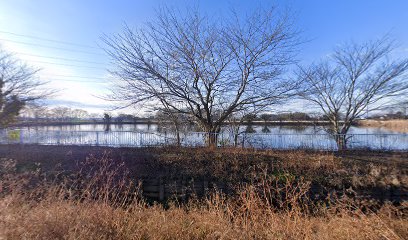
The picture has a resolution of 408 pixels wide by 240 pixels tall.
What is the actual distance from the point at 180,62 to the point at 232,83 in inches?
123

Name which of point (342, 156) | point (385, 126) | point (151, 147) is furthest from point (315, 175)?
point (385, 126)

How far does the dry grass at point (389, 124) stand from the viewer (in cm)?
1514

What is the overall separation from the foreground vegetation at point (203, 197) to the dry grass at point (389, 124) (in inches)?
275

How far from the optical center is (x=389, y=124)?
17.1m

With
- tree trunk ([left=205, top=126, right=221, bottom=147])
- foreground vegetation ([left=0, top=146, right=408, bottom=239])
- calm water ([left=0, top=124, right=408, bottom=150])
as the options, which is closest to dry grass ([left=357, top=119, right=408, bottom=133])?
calm water ([left=0, top=124, right=408, bottom=150])

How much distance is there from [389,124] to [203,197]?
18170mm

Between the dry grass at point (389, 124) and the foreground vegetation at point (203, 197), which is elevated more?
the dry grass at point (389, 124)

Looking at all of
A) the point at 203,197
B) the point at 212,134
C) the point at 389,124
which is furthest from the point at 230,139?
the point at 389,124

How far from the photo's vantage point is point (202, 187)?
7996 millimetres

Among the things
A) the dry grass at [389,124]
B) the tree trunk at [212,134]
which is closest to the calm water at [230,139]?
the tree trunk at [212,134]

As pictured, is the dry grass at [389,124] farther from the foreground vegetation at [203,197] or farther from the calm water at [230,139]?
the foreground vegetation at [203,197]

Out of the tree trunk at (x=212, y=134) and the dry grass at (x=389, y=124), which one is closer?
the tree trunk at (x=212, y=134)

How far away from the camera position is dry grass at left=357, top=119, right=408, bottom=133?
1514cm

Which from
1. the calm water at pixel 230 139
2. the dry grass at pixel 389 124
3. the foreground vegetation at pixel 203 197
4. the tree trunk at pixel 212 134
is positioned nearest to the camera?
the foreground vegetation at pixel 203 197
